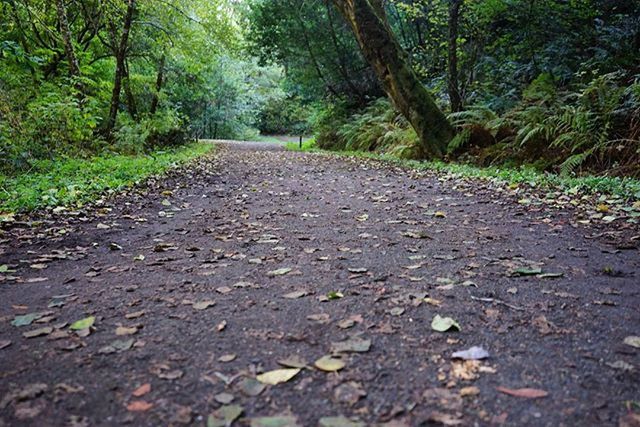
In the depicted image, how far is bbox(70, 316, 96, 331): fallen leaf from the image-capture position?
2.37m

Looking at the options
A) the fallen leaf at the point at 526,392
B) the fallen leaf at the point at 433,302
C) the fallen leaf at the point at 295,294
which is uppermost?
the fallen leaf at the point at 433,302

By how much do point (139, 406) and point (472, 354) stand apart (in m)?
1.42

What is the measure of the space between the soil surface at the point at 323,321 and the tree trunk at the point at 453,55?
21.3 ft

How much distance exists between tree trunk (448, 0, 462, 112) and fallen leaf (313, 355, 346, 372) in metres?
9.47

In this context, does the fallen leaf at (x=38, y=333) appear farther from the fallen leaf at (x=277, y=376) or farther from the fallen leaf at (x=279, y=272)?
the fallen leaf at (x=279, y=272)

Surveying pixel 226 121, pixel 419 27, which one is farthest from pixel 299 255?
pixel 226 121

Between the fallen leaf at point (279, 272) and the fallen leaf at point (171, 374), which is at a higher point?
the fallen leaf at point (279, 272)

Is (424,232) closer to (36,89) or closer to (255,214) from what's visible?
(255,214)

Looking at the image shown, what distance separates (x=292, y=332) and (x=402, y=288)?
0.86m

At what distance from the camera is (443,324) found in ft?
7.54

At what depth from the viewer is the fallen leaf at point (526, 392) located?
1709 millimetres

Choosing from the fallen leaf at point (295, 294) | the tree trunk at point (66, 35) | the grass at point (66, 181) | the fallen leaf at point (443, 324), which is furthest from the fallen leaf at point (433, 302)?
the tree trunk at point (66, 35)

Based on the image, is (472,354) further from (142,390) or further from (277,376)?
(142,390)

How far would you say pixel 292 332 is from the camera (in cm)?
228
